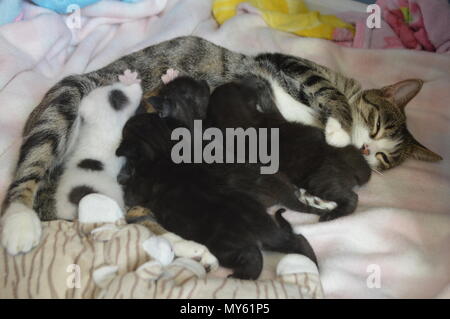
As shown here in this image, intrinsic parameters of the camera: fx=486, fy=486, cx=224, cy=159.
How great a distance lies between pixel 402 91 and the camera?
190 centimetres

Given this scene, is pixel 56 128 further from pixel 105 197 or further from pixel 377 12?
pixel 377 12

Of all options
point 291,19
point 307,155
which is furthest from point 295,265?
point 291,19

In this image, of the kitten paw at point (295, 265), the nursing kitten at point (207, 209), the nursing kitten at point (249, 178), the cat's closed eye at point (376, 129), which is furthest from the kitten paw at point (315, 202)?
the cat's closed eye at point (376, 129)

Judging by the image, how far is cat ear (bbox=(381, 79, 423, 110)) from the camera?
6.15ft

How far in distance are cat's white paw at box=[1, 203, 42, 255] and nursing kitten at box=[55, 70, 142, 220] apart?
15 cm

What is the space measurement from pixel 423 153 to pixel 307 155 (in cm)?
50

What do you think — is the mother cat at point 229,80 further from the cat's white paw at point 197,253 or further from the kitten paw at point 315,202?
the cat's white paw at point 197,253

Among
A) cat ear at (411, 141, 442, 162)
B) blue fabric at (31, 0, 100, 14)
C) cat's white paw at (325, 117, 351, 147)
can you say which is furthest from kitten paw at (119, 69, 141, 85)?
cat ear at (411, 141, 442, 162)

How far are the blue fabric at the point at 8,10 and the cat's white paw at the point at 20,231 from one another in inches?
42.8

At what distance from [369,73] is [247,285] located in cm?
133

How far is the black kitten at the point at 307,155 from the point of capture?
62.3 inches

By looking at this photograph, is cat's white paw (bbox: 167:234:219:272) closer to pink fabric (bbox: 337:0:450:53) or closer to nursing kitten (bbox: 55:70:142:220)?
nursing kitten (bbox: 55:70:142:220)

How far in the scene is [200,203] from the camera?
4.66ft
